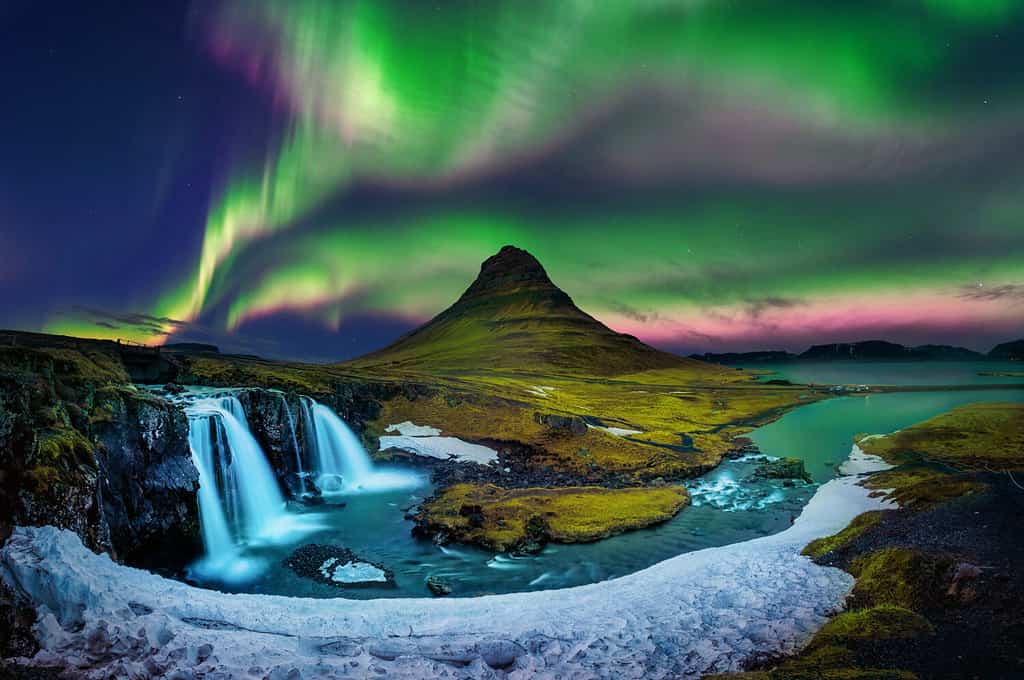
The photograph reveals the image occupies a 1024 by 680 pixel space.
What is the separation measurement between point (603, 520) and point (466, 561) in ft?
38.4

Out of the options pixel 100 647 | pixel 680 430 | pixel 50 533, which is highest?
pixel 50 533

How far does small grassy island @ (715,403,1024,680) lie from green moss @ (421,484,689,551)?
15.1 metres

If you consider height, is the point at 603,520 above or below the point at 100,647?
below

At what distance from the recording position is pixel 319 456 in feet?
187

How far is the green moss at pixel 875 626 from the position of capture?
46.1 ft

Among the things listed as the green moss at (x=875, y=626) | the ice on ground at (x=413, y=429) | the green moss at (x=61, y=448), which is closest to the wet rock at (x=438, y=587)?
the green moss at (x=61, y=448)

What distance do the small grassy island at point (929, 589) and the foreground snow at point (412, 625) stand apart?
159 centimetres

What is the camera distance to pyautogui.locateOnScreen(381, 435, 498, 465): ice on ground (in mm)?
64625

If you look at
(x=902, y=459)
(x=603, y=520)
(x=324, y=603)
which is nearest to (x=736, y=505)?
(x=603, y=520)

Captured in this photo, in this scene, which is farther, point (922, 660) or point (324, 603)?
point (324, 603)

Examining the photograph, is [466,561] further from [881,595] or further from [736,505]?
[736,505]

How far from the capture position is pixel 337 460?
58.4 meters

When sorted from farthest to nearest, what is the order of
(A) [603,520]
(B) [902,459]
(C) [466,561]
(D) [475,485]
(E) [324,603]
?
(B) [902,459] → (D) [475,485] → (A) [603,520] → (C) [466,561] → (E) [324,603]

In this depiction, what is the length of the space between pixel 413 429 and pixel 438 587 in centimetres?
4889
